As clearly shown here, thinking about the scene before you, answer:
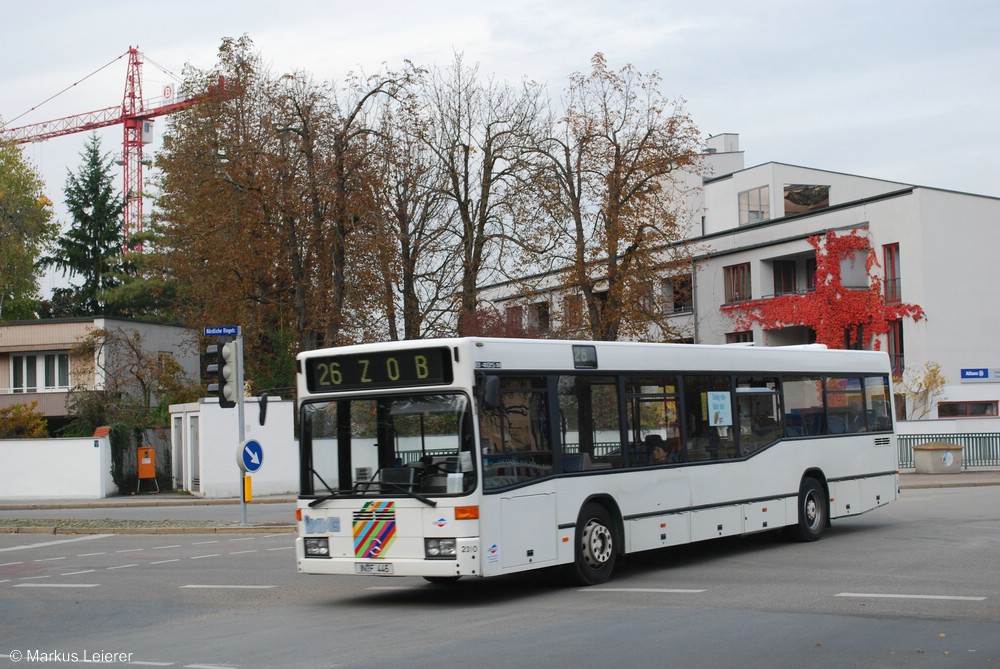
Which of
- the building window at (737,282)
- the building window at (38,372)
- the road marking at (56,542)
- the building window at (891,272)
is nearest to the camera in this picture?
the road marking at (56,542)

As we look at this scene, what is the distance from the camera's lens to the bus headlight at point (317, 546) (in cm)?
1294

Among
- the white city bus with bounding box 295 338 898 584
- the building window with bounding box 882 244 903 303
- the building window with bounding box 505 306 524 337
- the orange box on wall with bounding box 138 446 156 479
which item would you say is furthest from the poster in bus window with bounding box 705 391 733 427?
the building window with bounding box 882 244 903 303

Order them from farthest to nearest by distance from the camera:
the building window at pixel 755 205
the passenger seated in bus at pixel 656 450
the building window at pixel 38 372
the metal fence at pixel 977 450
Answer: the building window at pixel 755 205
the building window at pixel 38 372
the metal fence at pixel 977 450
the passenger seated in bus at pixel 656 450

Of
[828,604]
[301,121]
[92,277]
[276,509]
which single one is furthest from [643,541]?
[92,277]

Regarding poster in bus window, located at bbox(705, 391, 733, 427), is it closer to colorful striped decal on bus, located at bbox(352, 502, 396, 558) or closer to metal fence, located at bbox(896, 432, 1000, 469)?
colorful striped decal on bus, located at bbox(352, 502, 396, 558)

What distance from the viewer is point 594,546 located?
13.7 meters

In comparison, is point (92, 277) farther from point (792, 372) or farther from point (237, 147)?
point (792, 372)

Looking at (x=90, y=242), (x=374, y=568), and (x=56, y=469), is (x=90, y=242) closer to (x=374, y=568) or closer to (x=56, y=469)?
(x=56, y=469)

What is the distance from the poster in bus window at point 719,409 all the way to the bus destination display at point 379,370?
4.62 metres

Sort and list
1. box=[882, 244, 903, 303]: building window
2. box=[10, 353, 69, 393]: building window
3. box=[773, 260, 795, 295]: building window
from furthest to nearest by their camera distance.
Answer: box=[773, 260, 795, 295]: building window → box=[10, 353, 69, 393]: building window → box=[882, 244, 903, 303]: building window

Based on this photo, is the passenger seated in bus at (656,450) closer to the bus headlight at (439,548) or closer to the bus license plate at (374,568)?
the bus headlight at (439,548)

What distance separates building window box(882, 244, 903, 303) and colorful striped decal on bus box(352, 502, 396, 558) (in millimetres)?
42994

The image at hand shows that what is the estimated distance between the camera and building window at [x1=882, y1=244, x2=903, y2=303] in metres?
51.7

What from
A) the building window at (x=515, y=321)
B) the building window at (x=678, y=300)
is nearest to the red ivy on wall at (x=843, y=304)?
the building window at (x=678, y=300)
